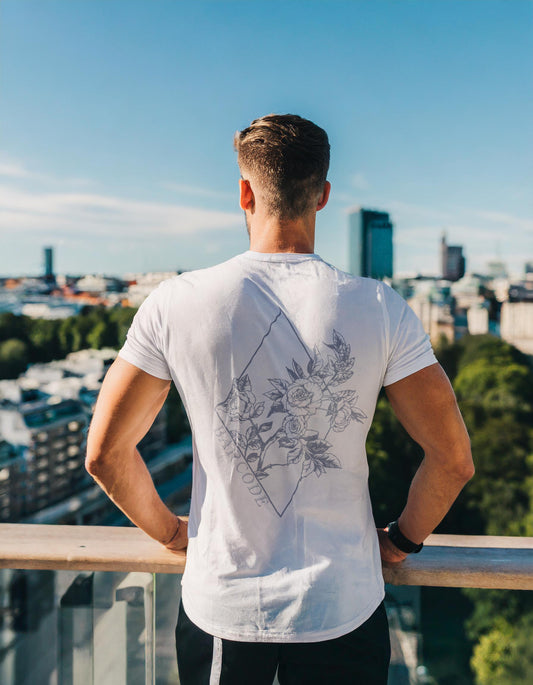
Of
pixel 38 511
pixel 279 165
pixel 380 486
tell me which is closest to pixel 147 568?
pixel 279 165

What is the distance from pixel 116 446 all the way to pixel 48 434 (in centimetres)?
2797

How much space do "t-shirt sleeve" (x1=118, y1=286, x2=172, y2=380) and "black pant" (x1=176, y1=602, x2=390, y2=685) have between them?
1.44 feet

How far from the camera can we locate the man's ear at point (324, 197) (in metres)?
1.05

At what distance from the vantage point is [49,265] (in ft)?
168

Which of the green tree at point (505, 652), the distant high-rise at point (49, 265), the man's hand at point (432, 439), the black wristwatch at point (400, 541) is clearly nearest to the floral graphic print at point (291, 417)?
the man's hand at point (432, 439)

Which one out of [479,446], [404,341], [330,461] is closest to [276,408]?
[330,461]

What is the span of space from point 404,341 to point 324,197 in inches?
11.5

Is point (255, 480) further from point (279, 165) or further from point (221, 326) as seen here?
point (279, 165)

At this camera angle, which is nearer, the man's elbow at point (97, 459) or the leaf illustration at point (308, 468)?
the leaf illustration at point (308, 468)

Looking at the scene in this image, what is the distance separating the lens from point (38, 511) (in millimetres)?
26188

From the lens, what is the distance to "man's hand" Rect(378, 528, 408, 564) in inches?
48.7

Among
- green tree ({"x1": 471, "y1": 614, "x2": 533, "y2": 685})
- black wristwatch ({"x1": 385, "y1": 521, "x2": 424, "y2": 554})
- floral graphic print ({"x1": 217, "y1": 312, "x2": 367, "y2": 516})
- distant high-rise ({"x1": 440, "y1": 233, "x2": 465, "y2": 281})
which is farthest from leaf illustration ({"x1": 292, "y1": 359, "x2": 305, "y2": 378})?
distant high-rise ({"x1": 440, "y1": 233, "x2": 465, "y2": 281})

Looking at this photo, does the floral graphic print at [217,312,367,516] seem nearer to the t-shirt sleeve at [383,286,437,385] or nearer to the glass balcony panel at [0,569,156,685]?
the t-shirt sleeve at [383,286,437,385]

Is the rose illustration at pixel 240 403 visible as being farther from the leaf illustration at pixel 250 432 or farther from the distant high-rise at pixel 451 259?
the distant high-rise at pixel 451 259
